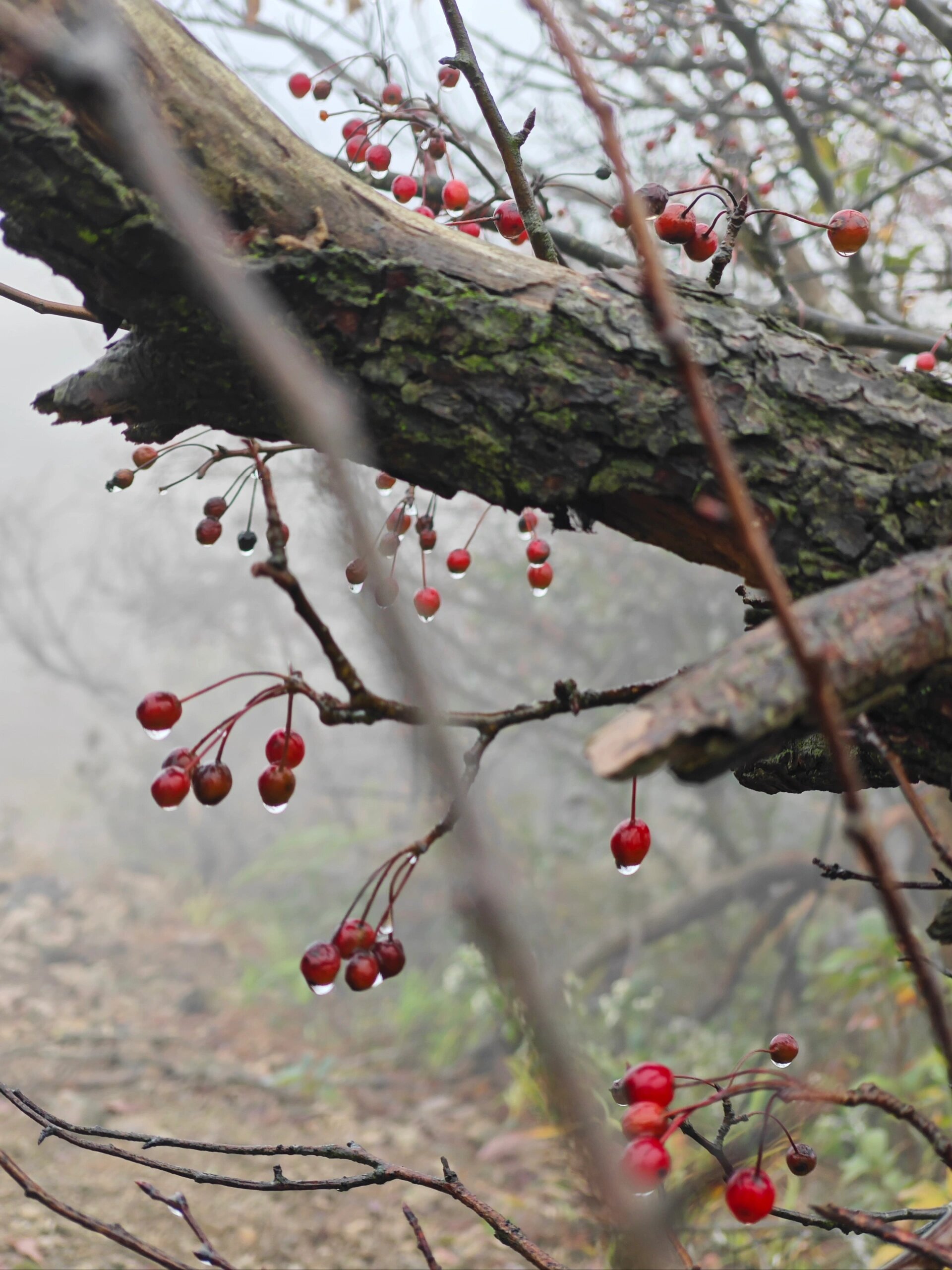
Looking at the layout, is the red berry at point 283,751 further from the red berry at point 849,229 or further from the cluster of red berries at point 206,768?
the red berry at point 849,229

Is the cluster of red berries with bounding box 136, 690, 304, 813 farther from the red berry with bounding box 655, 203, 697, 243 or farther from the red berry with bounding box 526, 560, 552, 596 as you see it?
the red berry with bounding box 655, 203, 697, 243

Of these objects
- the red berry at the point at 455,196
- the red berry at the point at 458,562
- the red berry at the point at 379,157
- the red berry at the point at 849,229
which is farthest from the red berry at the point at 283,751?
the red berry at the point at 379,157

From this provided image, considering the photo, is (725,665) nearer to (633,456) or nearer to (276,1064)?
(633,456)

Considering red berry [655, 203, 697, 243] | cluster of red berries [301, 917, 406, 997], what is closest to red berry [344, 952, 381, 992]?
cluster of red berries [301, 917, 406, 997]

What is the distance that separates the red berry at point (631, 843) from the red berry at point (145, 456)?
74 cm

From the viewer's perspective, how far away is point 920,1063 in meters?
3.05

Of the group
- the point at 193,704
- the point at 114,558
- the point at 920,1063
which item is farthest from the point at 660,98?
the point at 193,704

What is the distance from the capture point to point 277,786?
891mm

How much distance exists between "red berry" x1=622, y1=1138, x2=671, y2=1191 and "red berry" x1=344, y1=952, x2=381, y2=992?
38cm

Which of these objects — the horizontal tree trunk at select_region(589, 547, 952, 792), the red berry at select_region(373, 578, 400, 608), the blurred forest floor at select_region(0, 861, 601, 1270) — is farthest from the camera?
the blurred forest floor at select_region(0, 861, 601, 1270)

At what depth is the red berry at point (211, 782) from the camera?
90 centimetres

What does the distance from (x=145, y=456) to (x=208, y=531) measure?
13 centimetres

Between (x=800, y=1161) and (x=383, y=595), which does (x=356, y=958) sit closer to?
(x=800, y=1161)

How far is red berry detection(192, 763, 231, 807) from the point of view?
0.90 m
